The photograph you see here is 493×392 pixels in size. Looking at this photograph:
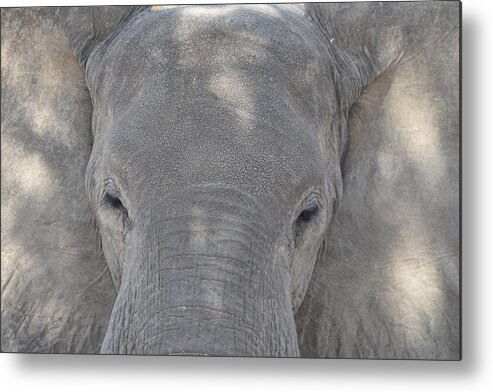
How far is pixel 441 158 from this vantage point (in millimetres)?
3666

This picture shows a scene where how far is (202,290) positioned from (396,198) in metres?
0.70

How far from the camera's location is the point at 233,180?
3387mm

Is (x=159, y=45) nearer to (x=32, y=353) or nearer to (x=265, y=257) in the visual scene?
(x=265, y=257)

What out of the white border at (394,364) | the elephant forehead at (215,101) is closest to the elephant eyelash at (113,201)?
the elephant forehead at (215,101)

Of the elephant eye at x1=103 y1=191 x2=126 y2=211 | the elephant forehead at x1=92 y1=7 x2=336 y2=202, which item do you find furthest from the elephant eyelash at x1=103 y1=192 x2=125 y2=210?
the elephant forehead at x1=92 y1=7 x2=336 y2=202

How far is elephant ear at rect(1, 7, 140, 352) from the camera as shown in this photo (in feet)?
12.4

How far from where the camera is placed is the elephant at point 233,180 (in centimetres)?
337

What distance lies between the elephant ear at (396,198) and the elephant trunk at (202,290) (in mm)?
331

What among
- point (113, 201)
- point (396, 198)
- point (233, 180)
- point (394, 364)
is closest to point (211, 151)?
point (233, 180)

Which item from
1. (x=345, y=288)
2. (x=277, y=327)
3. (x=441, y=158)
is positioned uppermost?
(x=441, y=158)

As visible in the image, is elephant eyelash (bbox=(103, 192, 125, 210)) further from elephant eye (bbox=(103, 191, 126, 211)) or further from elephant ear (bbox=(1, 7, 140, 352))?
elephant ear (bbox=(1, 7, 140, 352))

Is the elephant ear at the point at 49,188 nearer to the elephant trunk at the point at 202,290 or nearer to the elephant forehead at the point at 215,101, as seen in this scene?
the elephant forehead at the point at 215,101

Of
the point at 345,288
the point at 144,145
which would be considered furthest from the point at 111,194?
the point at 345,288

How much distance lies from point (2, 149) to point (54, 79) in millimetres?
261
